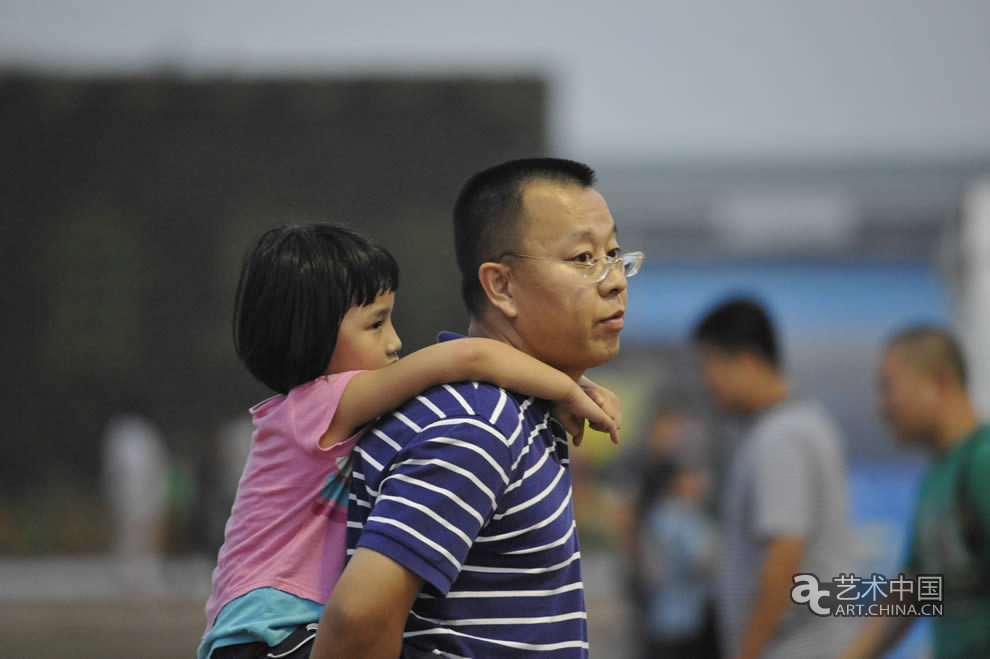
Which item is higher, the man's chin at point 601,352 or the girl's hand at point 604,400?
the man's chin at point 601,352

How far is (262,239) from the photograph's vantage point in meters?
1.87

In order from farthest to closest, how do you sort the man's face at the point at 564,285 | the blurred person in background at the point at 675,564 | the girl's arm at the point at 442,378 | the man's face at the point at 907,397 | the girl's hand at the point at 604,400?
the blurred person in background at the point at 675,564, the man's face at the point at 907,397, the girl's hand at the point at 604,400, the man's face at the point at 564,285, the girl's arm at the point at 442,378

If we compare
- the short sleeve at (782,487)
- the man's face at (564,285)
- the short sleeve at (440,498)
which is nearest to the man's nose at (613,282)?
the man's face at (564,285)

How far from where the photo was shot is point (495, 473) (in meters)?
1.55

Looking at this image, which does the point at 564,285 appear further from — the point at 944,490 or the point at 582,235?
the point at 944,490

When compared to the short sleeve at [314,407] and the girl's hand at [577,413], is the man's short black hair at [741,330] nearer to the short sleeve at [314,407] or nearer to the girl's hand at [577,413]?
the girl's hand at [577,413]

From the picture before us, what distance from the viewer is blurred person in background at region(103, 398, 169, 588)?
11320 millimetres

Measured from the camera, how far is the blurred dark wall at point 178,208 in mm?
11727

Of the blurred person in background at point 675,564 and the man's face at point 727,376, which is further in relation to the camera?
the blurred person in background at point 675,564

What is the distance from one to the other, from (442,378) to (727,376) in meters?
2.15

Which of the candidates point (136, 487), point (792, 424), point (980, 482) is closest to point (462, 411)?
point (980, 482)

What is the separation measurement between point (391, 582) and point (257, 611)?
309 millimetres

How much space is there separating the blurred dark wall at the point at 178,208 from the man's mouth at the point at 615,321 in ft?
31.5

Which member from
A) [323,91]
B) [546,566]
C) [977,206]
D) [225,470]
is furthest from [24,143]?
[546,566]
